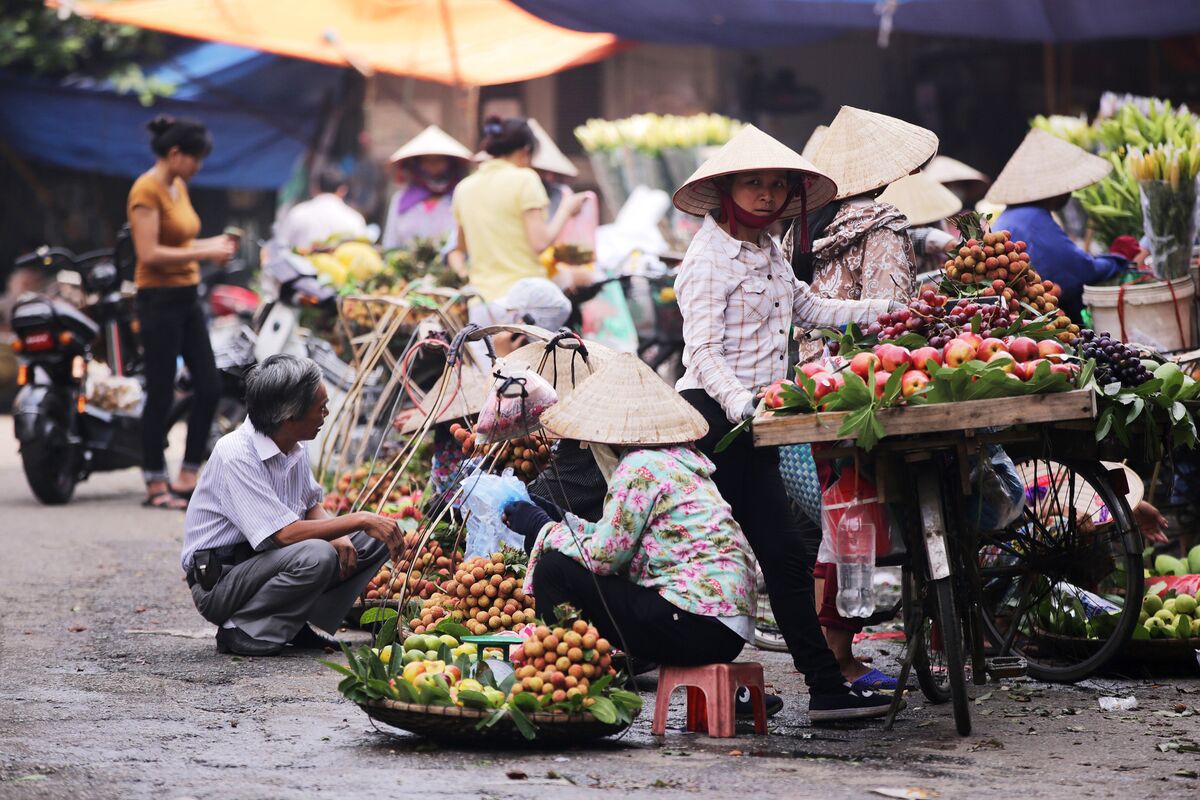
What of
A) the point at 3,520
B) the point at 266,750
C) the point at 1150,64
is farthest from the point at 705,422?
the point at 1150,64

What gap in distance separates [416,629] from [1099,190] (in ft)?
14.8

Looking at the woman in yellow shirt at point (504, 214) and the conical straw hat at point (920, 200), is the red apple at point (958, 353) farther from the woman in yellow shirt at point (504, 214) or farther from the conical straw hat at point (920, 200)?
the woman in yellow shirt at point (504, 214)

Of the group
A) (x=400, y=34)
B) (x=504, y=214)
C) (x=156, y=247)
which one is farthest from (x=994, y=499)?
(x=400, y=34)

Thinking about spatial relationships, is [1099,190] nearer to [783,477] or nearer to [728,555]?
[783,477]

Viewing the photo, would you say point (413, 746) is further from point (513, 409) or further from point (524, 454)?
point (524, 454)

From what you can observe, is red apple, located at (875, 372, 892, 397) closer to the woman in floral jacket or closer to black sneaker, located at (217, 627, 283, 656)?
the woman in floral jacket

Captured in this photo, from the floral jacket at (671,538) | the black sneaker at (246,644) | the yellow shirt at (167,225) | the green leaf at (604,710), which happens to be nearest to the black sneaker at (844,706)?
the floral jacket at (671,538)

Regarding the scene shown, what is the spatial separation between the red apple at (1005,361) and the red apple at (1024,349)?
10 centimetres

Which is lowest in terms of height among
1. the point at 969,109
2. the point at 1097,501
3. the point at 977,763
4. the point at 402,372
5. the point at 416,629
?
the point at 977,763

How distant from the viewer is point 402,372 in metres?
6.48

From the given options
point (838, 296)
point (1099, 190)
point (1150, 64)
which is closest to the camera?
point (838, 296)

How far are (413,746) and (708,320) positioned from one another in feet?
5.21

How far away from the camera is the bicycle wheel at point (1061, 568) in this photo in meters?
5.10

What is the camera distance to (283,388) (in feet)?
17.5
